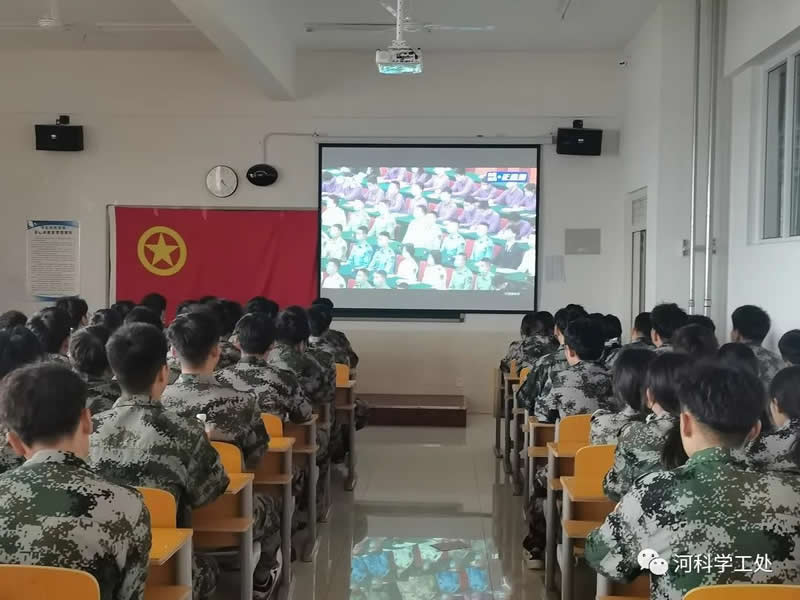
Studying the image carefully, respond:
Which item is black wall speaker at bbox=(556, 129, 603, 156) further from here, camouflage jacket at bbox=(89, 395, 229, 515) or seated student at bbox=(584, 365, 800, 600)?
seated student at bbox=(584, 365, 800, 600)

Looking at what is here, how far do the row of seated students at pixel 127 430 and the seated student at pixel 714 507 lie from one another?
1226 mm

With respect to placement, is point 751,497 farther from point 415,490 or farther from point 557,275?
point 557,275

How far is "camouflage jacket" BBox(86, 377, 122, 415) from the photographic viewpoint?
3.20 metres

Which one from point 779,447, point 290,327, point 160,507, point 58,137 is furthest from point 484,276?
point 160,507

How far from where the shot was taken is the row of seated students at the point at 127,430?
6.00ft

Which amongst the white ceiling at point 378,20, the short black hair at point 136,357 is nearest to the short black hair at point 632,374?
the short black hair at point 136,357

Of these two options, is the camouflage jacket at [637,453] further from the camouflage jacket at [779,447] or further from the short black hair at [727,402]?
the short black hair at [727,402]

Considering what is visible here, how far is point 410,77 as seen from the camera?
27.9 ft

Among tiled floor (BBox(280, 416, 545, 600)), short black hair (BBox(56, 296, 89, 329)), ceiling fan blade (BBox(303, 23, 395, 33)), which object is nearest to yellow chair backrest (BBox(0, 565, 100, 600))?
tiled floor (BBox(280, 416, 545, 600))

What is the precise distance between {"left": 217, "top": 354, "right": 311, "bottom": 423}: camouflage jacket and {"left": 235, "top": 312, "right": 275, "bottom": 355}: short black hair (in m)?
0.06

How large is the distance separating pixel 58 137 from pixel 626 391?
7.21m

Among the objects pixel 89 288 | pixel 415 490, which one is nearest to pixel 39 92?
pixel 89 288

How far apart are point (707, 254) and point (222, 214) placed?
482 cm

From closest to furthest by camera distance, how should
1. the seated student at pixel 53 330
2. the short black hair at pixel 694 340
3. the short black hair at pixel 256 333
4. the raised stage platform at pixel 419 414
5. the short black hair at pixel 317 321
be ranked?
the short black hair at pixel 256 333, the short black hair at pixel 694 340, the seated student at pixel 53 330, the short black hair at pixel 317 321, the raised stage platform at pixel 419 414
